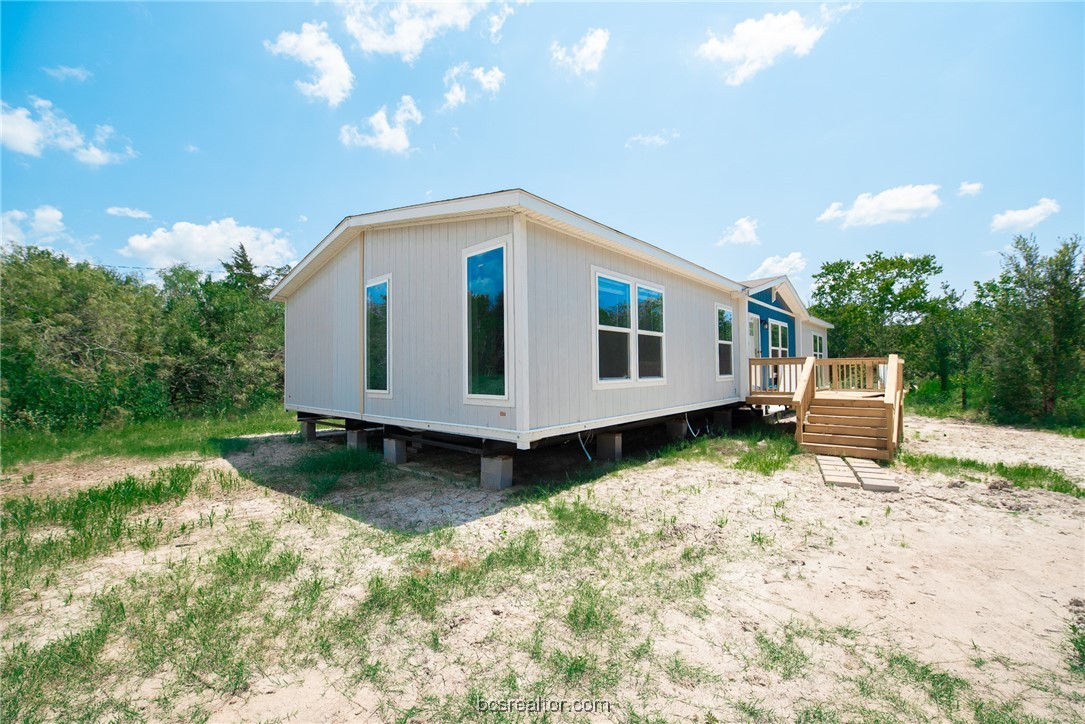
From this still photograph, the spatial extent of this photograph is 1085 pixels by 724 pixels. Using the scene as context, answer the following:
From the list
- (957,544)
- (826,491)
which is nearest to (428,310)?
(826,491)

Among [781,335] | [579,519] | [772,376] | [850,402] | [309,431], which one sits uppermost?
[781,335]

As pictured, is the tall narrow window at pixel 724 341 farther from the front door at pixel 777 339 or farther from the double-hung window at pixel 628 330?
the front door at pixel 777 339

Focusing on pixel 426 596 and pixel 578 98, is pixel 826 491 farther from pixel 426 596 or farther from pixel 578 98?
pixel 578 98

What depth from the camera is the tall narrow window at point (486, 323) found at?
502 centimetres

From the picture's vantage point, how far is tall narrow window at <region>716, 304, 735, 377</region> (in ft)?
31.1

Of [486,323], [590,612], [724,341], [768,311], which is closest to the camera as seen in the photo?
[590,612]

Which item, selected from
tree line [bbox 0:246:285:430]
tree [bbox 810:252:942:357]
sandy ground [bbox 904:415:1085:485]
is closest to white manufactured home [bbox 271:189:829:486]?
sandy ground [bbox 904:415:1085:485]

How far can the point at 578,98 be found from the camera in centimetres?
877

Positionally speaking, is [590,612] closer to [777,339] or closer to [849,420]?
[849,420]

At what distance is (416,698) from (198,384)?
47.3 feet

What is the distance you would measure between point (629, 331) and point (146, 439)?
32.3 ft

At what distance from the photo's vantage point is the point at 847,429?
7.20 meters

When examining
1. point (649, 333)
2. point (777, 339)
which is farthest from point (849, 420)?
point (777, 339)

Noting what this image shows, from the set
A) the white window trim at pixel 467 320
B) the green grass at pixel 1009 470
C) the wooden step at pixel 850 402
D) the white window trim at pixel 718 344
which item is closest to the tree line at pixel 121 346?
the white window trim at pixel 467 320
